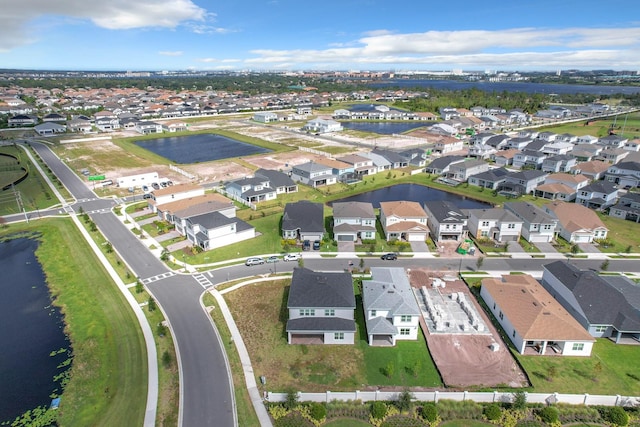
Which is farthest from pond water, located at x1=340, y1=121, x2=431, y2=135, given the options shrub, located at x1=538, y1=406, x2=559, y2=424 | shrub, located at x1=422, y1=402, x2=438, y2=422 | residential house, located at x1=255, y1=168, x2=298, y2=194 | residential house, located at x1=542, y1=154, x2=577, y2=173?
shrub, located at x1=422, y1=402, x2=438, y2=422

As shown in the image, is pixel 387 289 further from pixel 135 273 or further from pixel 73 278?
pixel 73 278

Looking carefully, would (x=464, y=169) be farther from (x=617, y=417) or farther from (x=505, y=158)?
(x=617, y=417)

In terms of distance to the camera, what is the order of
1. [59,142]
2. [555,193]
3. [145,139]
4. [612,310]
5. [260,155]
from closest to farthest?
[612,310] < [555,193] < [260,155] < [59,142] < [145,139]

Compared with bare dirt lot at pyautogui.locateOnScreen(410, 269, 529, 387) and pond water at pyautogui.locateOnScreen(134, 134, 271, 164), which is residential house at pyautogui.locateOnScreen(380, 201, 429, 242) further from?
pond water at pyautogui.locateOnScreen(134, 134, 271, 164)

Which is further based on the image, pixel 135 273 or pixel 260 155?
pixel 260 155

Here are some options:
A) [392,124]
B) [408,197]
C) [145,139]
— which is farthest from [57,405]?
[392,124]

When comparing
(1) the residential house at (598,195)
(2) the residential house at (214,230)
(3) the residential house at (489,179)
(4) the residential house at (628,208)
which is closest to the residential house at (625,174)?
(1) the residential house at (598,195)
